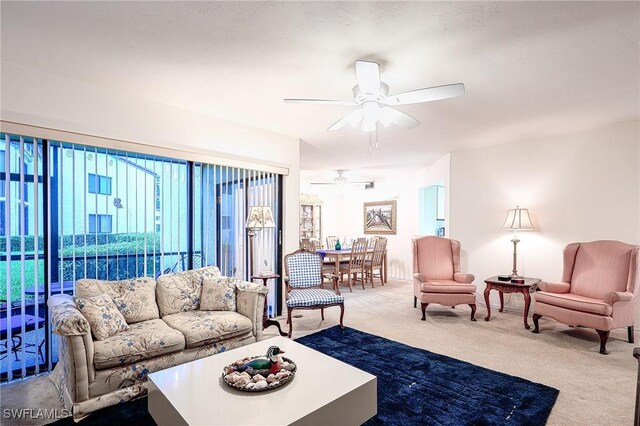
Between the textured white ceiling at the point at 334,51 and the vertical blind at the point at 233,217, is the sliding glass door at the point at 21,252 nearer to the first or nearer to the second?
the textured white ceiling at the point at 334,51

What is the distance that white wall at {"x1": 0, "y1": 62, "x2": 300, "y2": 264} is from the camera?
105 inches

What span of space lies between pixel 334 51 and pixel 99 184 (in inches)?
93.3

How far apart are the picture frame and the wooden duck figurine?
628cm

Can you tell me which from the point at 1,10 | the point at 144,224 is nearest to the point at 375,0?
the point at 1,10

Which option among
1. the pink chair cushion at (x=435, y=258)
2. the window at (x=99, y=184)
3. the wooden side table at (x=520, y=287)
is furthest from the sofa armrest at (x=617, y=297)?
the window at (x=99, y=184)

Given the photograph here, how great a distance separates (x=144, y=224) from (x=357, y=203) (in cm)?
620

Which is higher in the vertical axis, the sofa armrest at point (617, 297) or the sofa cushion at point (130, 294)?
the sofa cushion at point (130, 294)

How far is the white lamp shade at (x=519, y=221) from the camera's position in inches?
175

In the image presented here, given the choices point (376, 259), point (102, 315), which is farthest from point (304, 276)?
point (376, 259)

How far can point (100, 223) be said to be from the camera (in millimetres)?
3039

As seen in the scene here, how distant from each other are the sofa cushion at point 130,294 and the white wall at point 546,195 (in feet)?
14.8

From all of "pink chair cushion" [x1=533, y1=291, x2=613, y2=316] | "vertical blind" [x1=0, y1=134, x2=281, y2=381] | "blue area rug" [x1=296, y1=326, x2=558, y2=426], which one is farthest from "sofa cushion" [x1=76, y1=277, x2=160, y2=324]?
"pink chair cushion" [x1=533, y1=291, x2=613, y2=316]

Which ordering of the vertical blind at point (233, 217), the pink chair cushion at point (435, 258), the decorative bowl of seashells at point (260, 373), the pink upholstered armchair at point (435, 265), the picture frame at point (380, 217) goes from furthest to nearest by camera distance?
the picture frame at point (380, 217), the pink chair cushion at point (435, 258), the pink upholstered armchair at point (435, 265), the vertical blind at point (233, 217), the decorative bowl of seashells at point (260, 373)

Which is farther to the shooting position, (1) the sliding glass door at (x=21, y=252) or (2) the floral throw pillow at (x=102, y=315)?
(1) the sliding glass door at (x=21, y=252)
